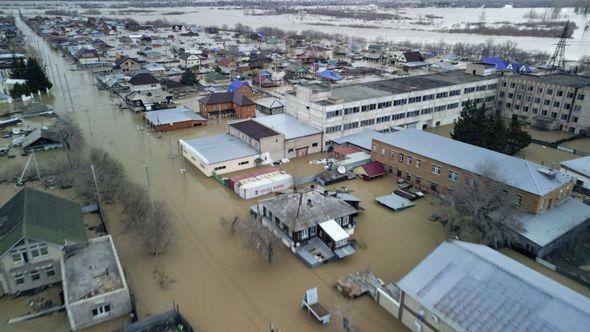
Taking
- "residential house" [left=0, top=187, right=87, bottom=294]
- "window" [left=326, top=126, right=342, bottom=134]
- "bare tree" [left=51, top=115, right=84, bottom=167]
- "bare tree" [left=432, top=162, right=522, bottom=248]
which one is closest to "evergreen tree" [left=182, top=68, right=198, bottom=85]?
"bare tree" [left=51, top=115, right=84, bottom=167]

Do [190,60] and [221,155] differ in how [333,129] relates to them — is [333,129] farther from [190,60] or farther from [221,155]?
[190,60]

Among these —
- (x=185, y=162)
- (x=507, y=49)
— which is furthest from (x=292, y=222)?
(x=507, y=49)

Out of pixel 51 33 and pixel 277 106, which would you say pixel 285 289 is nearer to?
pixel 277 106

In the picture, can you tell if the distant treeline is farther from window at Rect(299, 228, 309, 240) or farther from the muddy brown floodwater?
window at Rect(299, 228, 309, 240)

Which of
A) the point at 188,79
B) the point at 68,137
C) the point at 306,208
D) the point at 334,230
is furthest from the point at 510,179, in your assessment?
the point at 188,79

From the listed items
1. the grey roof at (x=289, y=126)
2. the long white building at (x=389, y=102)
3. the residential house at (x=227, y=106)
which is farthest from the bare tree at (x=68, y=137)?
the long white building at (x=389, y=102)
